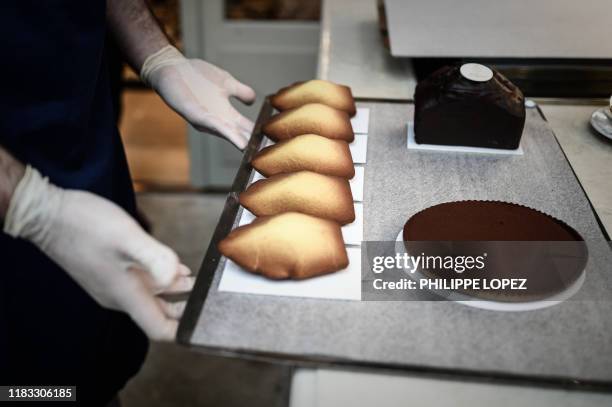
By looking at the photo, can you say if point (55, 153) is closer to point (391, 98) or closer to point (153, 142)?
point (391, 98)

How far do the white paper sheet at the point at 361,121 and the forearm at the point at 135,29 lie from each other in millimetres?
449

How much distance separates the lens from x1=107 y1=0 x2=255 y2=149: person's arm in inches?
47.4

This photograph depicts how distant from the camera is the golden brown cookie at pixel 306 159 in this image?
1.03 metres

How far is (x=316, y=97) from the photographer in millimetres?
1235

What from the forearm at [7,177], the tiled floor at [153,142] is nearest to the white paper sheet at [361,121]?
the forearm at [7,177]

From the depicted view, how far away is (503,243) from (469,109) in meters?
0.34

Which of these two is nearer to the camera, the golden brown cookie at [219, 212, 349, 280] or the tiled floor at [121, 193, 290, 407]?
the golden brown cookie at [219, 212, 349, 280]

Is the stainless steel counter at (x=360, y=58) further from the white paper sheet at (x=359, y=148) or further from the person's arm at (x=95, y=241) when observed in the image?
the person's arm at (x=95, y=241)

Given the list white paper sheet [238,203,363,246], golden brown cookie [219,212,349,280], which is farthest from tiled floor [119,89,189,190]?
golden brown cookie [219,212,349,280]

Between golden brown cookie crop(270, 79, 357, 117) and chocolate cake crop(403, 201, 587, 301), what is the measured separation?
0.39 metres

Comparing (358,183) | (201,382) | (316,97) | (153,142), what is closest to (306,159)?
(358,183)

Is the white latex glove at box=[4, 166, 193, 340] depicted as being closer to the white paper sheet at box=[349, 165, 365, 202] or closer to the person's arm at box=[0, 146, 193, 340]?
the person's arm at box=[0, 146, 193, 340]

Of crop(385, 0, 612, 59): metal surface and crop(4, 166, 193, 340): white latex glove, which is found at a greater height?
crop(385, 0, 612, 59): metal surface

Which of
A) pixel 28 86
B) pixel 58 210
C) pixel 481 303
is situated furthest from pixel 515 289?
pixel 28 86
